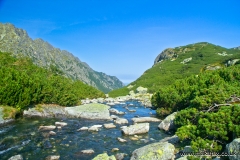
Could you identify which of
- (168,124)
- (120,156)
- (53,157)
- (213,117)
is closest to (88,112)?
(168,124)

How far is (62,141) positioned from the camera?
61.0 ft

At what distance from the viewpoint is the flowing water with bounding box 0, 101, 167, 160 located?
50.6 ft

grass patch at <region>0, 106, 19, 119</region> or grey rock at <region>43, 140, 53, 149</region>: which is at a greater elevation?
grass patch at <region>0, 106, 19, 119</region>

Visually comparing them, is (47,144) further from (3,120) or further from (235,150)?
(235,150)

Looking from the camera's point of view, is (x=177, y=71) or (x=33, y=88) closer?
(x=33, y=88)

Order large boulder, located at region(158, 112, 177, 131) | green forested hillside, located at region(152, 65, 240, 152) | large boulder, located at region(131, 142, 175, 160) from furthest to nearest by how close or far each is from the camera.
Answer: large boulder, located at region(158, 112, 177, 131) → large boulder, located at region(131, 142, 175, 160) → green forested hillside, located at region(152, 65, 240, 152)

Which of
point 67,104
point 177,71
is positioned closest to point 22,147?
point 67,104

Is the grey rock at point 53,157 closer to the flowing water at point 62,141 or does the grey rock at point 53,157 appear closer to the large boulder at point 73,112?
the flowing water at point 62,141

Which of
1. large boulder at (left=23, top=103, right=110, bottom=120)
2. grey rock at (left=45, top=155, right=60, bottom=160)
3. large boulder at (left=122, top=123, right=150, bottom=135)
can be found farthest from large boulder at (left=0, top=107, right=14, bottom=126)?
large boulder at (left=122, top=123, right=150, bottom=135)

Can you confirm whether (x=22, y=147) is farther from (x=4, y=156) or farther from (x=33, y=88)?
(x=33, y=88)

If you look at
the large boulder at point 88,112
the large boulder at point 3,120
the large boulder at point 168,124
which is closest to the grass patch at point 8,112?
the large boulder at point 3,120

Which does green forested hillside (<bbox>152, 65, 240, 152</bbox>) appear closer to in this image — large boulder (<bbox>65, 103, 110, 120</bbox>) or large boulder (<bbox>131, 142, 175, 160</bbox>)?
large boulder (<bbox>131, 142, 175, 160</bbox>)

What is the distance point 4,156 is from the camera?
14.4 metres

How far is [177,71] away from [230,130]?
14721cm
